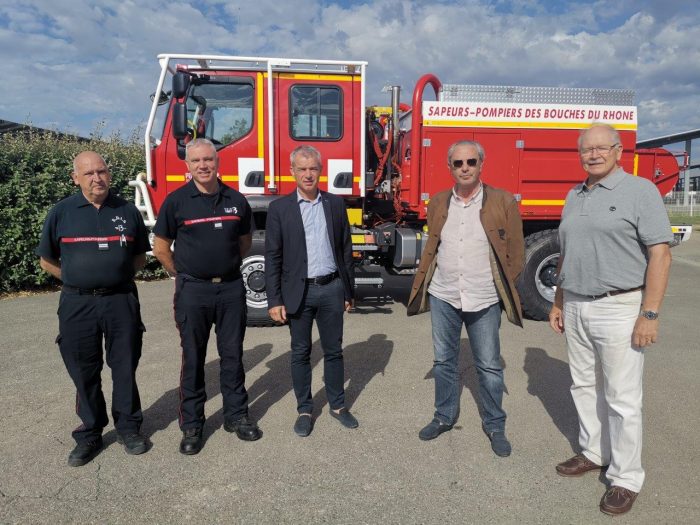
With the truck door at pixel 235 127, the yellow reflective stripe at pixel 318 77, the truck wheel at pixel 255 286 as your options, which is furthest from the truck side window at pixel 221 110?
the truck wheel at pixel 255 286

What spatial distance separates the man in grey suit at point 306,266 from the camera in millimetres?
3244

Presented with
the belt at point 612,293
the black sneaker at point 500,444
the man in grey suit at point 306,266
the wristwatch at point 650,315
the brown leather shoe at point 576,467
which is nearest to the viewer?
the wristwatch at point 650,315

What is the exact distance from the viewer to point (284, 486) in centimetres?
276

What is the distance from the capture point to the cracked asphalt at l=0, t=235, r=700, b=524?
100 inches

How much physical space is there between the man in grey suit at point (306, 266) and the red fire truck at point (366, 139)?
2450mm

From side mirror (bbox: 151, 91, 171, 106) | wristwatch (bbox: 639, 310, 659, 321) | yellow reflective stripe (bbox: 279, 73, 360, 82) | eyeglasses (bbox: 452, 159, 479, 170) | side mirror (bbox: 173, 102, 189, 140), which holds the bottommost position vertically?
wristwatch (bbox: 639, 310, 659, 321)

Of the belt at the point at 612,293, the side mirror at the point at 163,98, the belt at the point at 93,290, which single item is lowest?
the belt at the point at 93,290

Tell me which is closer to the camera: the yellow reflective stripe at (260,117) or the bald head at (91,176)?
the bald head at (91,176)

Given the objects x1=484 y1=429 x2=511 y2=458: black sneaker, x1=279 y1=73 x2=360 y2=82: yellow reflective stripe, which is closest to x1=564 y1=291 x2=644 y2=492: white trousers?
x1=484 y1=429 x2=511 y2=458: black sneaker

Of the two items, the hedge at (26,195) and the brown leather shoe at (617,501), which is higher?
the hedge at (26,195)

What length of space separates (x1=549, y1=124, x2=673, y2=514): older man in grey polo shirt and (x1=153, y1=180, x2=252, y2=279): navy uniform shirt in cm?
190

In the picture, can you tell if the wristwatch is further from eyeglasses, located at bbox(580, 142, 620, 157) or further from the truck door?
the truck door

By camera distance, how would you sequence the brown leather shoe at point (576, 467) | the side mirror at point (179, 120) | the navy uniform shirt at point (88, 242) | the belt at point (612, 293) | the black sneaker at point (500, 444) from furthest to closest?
the side mirror at point (179, 120), the black sneaker at point (500, 444), the navy uniform shirt at point (88, 242), the brown leather shoe at point (576, 467), the belt at point (612, 293)

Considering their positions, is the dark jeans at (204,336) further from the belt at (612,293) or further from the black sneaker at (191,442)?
the belt at (612,293)
